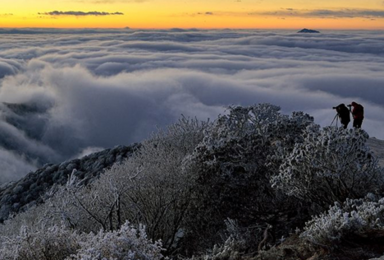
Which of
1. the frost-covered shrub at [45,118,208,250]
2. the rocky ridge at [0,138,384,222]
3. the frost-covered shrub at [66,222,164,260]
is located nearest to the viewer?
the frost-covered shrub at [66,222,164,260]

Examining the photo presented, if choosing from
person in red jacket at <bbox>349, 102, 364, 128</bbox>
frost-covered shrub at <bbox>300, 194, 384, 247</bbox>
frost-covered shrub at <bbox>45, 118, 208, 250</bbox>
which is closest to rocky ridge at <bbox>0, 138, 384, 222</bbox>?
frost-covered shrub at <bbox>45, 118, 208, 250</bbox>

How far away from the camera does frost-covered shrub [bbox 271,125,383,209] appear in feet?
38.3

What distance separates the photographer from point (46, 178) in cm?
3878

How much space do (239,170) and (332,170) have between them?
3.65 metres

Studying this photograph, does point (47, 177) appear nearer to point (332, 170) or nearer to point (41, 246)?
point (41, 246)

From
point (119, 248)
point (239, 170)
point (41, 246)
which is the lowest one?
point (239, 170)

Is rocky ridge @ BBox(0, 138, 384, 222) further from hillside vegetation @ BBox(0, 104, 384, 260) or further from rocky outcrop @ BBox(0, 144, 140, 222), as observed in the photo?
hillside vegetation @ BBox(0, 104, 384, 260)

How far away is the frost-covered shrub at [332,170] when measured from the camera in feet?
38.3

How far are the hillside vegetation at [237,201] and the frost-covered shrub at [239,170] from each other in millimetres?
33

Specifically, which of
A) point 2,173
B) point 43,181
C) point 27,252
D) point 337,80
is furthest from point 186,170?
point 337,80

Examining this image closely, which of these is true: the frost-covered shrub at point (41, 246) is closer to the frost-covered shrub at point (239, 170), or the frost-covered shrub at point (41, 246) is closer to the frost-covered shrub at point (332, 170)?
the frost-covered shrub at point (332, 170)

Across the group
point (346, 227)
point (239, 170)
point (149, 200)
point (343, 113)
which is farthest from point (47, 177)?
point (346, 227)

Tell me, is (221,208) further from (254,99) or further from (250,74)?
(250,74)

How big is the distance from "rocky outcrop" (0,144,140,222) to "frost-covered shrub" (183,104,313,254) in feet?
61.1
